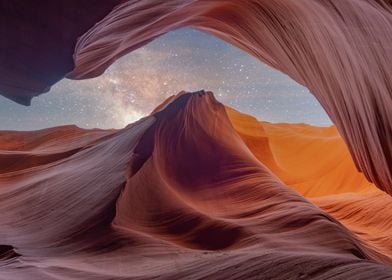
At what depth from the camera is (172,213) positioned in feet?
9.63

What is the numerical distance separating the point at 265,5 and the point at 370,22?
2.56ft

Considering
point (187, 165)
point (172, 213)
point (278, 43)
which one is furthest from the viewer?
point (187, 165)

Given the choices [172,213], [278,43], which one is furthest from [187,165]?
[278,43]

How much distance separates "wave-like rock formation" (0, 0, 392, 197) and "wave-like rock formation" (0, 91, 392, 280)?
60cm

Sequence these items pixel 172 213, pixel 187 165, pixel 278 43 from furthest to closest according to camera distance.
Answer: pixel 187 165
pixel 278 43
pixel 172 213

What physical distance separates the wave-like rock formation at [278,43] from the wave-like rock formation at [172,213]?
598 millimetres

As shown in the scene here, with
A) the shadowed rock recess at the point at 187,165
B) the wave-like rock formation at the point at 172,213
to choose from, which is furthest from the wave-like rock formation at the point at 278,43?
the wave-like rock formation at the point at 172,213

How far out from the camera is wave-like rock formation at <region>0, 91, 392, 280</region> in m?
1.94

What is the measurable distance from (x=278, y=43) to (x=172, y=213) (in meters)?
1.26

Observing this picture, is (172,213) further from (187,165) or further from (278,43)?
(278,43)

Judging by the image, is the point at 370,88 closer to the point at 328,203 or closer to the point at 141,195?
the point at 141,195

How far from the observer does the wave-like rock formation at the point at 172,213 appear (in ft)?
6.37

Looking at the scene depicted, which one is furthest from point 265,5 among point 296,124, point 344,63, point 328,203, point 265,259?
point 296,124

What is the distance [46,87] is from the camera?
3.45 m
